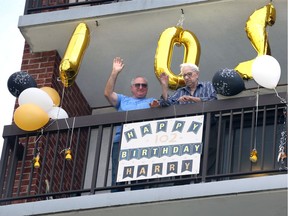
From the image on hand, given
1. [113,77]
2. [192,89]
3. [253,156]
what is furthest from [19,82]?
[253,156]

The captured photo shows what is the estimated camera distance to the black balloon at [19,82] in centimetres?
1847

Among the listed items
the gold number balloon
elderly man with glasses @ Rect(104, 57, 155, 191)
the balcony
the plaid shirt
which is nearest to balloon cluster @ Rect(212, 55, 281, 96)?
the balcony

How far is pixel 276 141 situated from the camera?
17.1 meters

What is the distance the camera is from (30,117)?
17734 millimetres

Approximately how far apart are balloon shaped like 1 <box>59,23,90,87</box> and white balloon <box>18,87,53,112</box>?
702 millimetres

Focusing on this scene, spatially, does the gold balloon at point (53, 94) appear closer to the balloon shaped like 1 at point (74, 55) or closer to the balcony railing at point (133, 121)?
the balloon shaped like 1 at point (74, 55)

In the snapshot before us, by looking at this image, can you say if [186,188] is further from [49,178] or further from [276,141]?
[49,178]

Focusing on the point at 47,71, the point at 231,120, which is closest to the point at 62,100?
the point at 47,71

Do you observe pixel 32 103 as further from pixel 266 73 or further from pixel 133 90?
pixel 266 73

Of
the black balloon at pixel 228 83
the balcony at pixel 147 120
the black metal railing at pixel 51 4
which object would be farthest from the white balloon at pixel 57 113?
the black balloon at pixel 228 83

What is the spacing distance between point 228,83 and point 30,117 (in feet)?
7.88

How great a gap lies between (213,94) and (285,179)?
1891 millimetres

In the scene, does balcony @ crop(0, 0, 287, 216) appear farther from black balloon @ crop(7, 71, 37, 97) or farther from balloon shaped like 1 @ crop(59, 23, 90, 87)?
black balloon @ crop(7, 71, 37, 97)

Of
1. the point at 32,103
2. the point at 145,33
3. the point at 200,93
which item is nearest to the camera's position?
the point at 200,93
